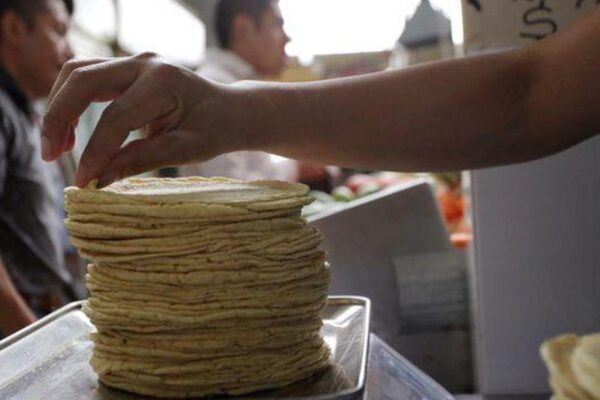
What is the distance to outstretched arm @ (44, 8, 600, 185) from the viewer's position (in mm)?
805

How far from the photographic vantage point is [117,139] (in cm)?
78

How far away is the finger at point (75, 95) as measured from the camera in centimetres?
80

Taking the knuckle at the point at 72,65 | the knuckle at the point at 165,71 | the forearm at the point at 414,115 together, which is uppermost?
the knuckle at the point at 72,65

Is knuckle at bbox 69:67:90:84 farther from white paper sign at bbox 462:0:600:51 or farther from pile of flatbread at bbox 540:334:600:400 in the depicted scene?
white paper sign at bbox 462:0:600:51

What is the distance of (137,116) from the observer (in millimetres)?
786

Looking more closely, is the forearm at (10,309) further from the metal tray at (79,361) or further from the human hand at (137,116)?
the human hand at (137,116)

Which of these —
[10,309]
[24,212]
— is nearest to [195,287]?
[10,309]

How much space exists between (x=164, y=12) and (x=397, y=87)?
16.6 ft

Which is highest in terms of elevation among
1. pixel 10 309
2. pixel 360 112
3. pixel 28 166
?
pixel 360 112

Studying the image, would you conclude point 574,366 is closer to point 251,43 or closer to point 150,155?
point 150,155

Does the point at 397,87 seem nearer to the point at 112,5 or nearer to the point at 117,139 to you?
the point at 117,139

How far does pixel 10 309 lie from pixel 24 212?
393mm

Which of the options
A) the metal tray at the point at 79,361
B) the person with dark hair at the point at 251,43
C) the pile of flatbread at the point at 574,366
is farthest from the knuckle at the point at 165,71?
the person with dark hair at the point at 251,43

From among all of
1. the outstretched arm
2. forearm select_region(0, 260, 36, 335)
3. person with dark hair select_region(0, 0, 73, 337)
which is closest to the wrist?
the outstretched arm
